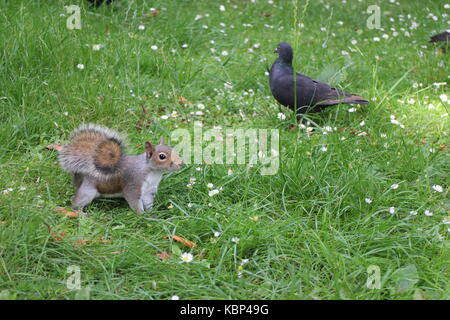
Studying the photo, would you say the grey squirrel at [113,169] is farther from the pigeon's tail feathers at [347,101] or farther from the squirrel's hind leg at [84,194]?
the pigeon's tail feathers at [347,101]

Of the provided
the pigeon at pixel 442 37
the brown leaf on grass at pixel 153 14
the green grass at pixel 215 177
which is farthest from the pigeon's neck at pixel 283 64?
the pigeon at pixel 442 37

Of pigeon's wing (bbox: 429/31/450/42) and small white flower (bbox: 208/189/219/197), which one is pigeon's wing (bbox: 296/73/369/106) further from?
pigeon's wing (bbox: 429/31/450/42)

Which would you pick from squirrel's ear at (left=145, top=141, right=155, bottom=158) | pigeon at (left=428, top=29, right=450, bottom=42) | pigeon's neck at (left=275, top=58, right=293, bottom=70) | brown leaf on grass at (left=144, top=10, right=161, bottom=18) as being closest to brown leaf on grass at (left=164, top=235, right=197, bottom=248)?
squirrel's ear at (left=145, top=141, right=155, bottom=158)

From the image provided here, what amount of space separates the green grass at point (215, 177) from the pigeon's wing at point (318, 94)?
0.15 metres

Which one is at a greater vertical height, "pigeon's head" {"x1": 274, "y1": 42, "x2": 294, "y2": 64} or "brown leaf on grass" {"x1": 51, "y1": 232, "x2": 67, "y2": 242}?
"pigeon's head" {"x1": 274, "y1": 42, "x2": 294, "y2": 64}

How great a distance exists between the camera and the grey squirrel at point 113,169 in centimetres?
315

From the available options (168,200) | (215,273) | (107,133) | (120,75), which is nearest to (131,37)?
(120,75)

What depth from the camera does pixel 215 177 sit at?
342 centimetres

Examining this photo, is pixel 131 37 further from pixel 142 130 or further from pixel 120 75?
pixel 142 130

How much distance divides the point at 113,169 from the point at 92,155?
0.15 metres

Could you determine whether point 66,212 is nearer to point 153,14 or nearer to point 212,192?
point 212,192

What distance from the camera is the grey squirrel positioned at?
3.15 metres

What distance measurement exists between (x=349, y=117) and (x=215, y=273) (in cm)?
217

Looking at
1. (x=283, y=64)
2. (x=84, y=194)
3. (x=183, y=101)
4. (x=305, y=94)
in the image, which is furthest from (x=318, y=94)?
(x=84, y=194)
